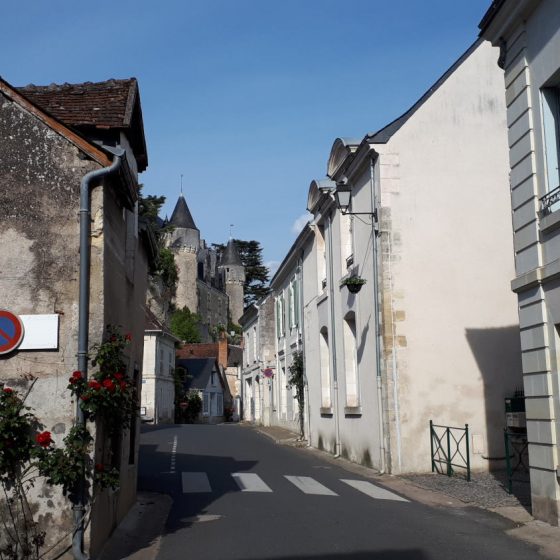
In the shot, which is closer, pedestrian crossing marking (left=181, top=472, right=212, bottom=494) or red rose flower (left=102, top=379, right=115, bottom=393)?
red rose flower (left=102, top=379, right=115, bottom=393)

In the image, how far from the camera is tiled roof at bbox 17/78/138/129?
29.7 ft

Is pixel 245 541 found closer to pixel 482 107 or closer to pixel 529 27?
pixel 529 27

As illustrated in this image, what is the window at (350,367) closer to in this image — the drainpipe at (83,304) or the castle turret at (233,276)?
the drainpipe at (83,304)

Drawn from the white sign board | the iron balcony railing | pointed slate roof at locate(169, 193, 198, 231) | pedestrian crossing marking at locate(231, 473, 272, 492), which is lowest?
pedestrian crossing marking at locate(231, 473, 272, 492)

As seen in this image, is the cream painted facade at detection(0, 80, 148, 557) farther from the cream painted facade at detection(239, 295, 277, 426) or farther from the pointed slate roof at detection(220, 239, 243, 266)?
the pointed slate roof at detection(220, 239, 243, 266)

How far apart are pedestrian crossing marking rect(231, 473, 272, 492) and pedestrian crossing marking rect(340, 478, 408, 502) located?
1.50m

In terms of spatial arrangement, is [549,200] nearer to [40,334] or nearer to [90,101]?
[90,101]

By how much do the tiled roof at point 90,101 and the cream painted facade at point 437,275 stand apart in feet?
22.7

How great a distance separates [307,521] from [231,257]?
101516mm

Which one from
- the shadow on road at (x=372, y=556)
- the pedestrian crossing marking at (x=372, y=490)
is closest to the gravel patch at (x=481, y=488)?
the pedestrian crossing marking at (x=372, y=490)

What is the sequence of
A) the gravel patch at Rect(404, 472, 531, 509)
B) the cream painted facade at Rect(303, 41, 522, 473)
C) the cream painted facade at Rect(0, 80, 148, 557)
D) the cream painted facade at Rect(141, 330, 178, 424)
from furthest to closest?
the cream painted facade at Rect(141, 330, 178, 424) < the cream painted facade at Rect(303, 41, 522, 473) < the gravel patch at Rect(404, 472, 531, 509) < the cream painted facade at Rect(0, 80, 148, 557)

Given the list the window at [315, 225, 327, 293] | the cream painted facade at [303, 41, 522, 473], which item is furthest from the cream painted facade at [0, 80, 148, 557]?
the window at [315, 225, 327, 293]

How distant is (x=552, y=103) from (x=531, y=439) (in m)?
4.15

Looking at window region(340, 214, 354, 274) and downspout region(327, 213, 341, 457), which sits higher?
window region(340, 214, 354, 274)
